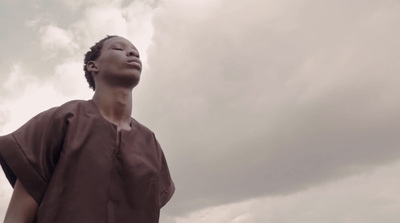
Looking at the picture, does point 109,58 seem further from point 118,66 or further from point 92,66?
point 92,66

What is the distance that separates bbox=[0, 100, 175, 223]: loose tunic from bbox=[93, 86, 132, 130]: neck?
0.13 metres

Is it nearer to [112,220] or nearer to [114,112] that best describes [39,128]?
[114,112]

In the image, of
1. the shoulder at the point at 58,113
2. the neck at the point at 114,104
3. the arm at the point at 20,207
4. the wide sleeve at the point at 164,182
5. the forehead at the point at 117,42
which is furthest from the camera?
the forehead at the point at 117,42

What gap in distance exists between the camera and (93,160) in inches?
150

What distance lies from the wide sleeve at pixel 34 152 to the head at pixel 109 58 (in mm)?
795

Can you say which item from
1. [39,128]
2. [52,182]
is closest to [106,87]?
[39,128]

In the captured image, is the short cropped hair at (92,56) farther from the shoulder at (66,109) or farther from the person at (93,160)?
the shoulder at (66,109)

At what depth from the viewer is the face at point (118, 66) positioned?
14.4ft

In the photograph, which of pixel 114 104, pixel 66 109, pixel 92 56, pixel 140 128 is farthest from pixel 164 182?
pixel 92 56

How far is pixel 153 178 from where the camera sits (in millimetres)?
4113

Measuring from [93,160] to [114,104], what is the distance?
77cm

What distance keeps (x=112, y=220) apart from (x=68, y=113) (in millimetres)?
1108

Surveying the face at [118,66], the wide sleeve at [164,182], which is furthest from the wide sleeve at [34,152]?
the wide sleeve at [164,182]

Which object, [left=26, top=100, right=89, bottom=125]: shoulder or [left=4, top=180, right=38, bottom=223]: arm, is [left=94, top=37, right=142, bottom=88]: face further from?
[left=4, top=180, right=38, bottom=223]: arm
